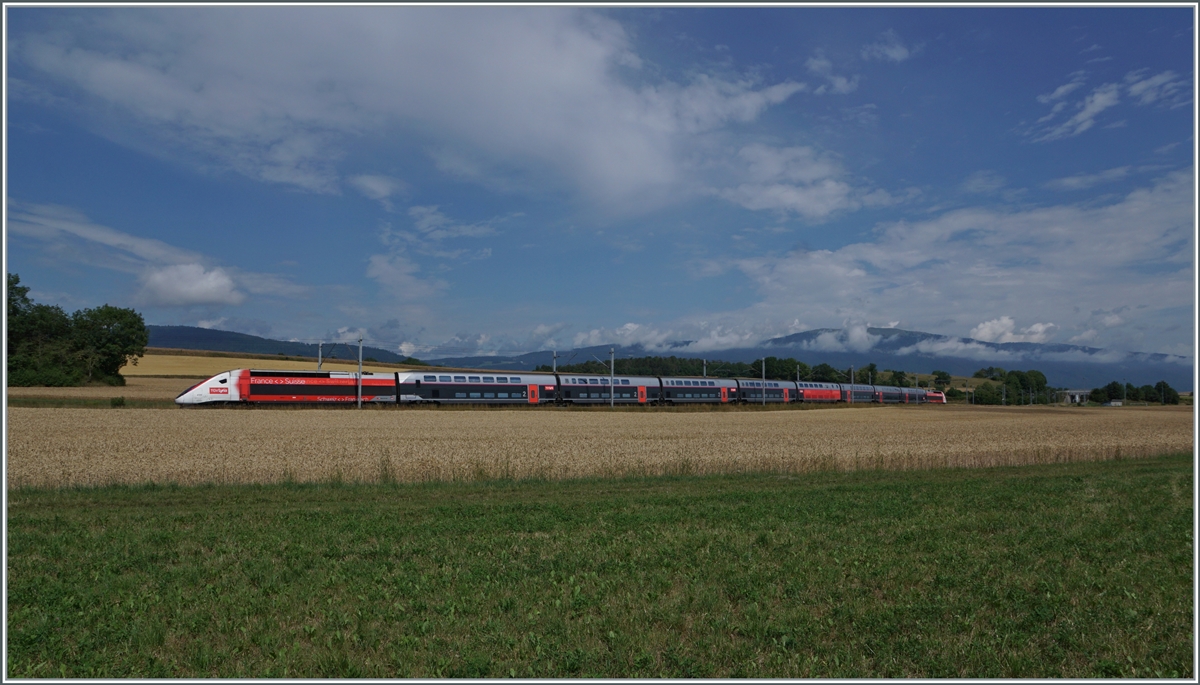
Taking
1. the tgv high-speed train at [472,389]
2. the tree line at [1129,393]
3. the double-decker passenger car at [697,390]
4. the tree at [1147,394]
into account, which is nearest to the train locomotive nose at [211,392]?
the tgv high-speed train at [472,389]

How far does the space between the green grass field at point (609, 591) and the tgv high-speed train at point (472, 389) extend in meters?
49.2

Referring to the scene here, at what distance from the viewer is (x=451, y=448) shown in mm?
29516

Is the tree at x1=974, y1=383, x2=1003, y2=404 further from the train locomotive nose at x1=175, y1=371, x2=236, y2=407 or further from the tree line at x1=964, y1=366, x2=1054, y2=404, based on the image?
the train locomotive nose at x1=175, y1=371, x2=236, y2=407

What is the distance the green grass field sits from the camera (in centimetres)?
684

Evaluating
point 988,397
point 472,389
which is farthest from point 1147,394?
point 472,389

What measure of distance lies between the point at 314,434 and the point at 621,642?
108 feet

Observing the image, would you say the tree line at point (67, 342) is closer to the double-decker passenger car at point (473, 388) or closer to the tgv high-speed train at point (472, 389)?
the tgv high-speed train at point (472, 389)

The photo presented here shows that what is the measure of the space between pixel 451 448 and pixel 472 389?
40.6m

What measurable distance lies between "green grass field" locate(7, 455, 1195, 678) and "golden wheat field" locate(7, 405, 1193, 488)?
7336 millimetres

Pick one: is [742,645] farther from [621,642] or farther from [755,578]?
[755,578]

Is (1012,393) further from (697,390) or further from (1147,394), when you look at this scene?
(697,390)

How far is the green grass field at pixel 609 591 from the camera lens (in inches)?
269

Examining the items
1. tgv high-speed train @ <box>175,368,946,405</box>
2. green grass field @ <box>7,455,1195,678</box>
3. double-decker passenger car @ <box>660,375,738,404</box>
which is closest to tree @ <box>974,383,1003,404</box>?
tgv high-speed train @ <box>175,368,946,405</box>

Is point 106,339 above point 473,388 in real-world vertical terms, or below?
above
